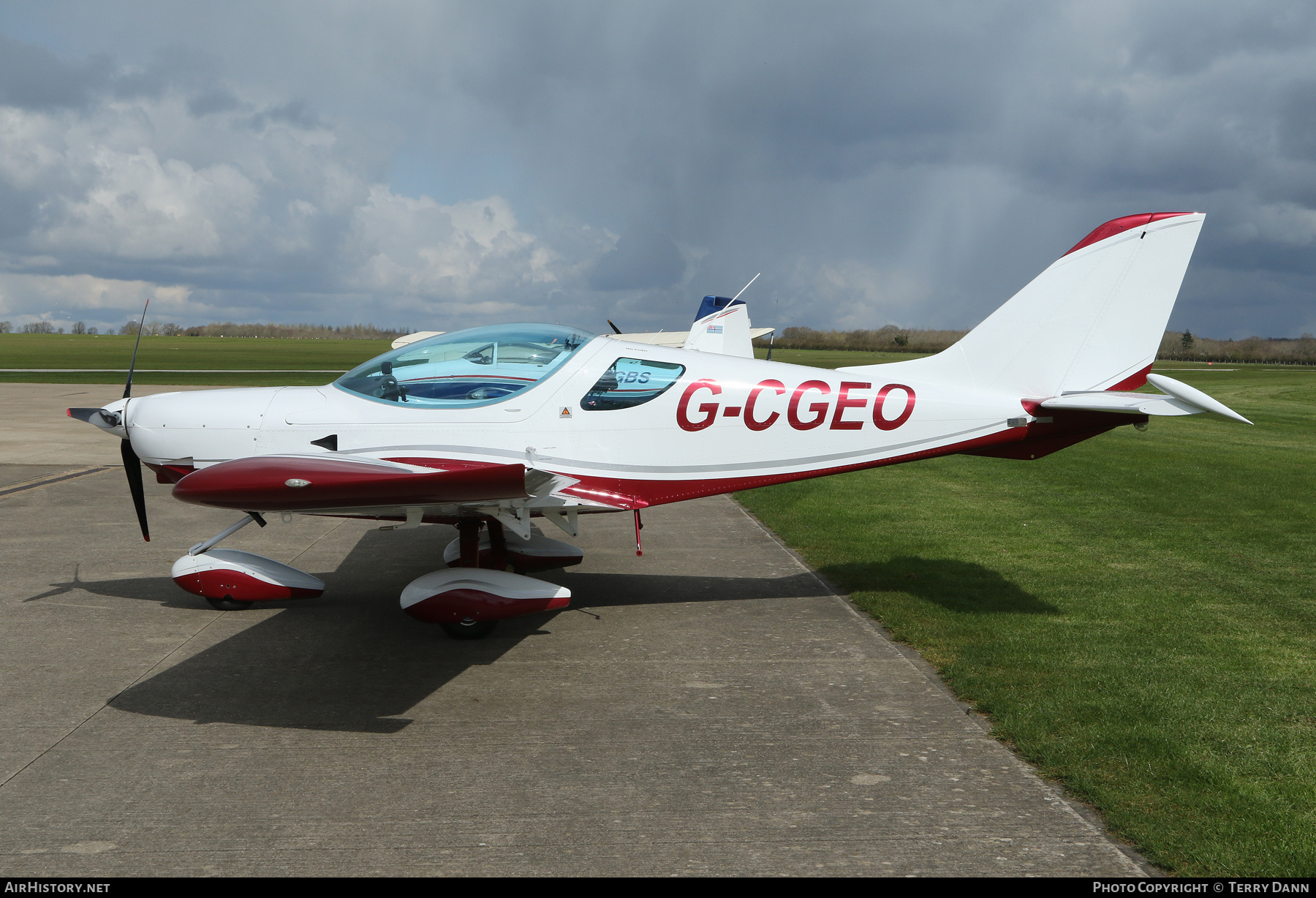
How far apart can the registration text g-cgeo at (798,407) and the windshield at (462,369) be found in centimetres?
103

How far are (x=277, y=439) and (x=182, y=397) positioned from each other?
100cm

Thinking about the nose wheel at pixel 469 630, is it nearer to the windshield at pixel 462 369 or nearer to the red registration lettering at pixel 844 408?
the windshield at pixel 462 369

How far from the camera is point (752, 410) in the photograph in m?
6.39

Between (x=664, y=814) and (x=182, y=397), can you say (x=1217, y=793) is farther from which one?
(x=182, y=397)

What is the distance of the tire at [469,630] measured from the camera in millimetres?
5980

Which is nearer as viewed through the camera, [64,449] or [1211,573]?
[1211,573]

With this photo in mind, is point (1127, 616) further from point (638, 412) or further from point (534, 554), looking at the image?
point (534, 554)

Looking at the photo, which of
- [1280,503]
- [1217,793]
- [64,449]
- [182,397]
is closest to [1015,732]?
[1217,793]

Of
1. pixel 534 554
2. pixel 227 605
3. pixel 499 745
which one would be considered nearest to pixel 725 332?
pixel 534 554

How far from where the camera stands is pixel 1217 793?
3734mm

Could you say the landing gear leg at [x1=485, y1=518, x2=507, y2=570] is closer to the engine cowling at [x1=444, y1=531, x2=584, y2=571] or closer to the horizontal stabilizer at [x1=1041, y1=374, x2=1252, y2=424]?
the engine cowling at [x1=444, y1=531, x2=584, y2=571]

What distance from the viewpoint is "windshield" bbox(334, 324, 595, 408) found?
611 cm

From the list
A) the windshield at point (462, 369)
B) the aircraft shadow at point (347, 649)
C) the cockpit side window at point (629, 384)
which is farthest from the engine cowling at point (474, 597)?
the cockpit side window at point (629, 384)

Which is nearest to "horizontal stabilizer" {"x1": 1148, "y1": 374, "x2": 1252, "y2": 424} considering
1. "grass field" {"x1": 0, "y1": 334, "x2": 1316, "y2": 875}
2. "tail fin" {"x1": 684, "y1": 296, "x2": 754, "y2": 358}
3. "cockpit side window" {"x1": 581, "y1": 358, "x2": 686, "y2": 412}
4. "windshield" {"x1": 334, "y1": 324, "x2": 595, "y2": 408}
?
"grass field" {"x1": 0, "y1": 334, "x2": 1316, "y2": 875}
